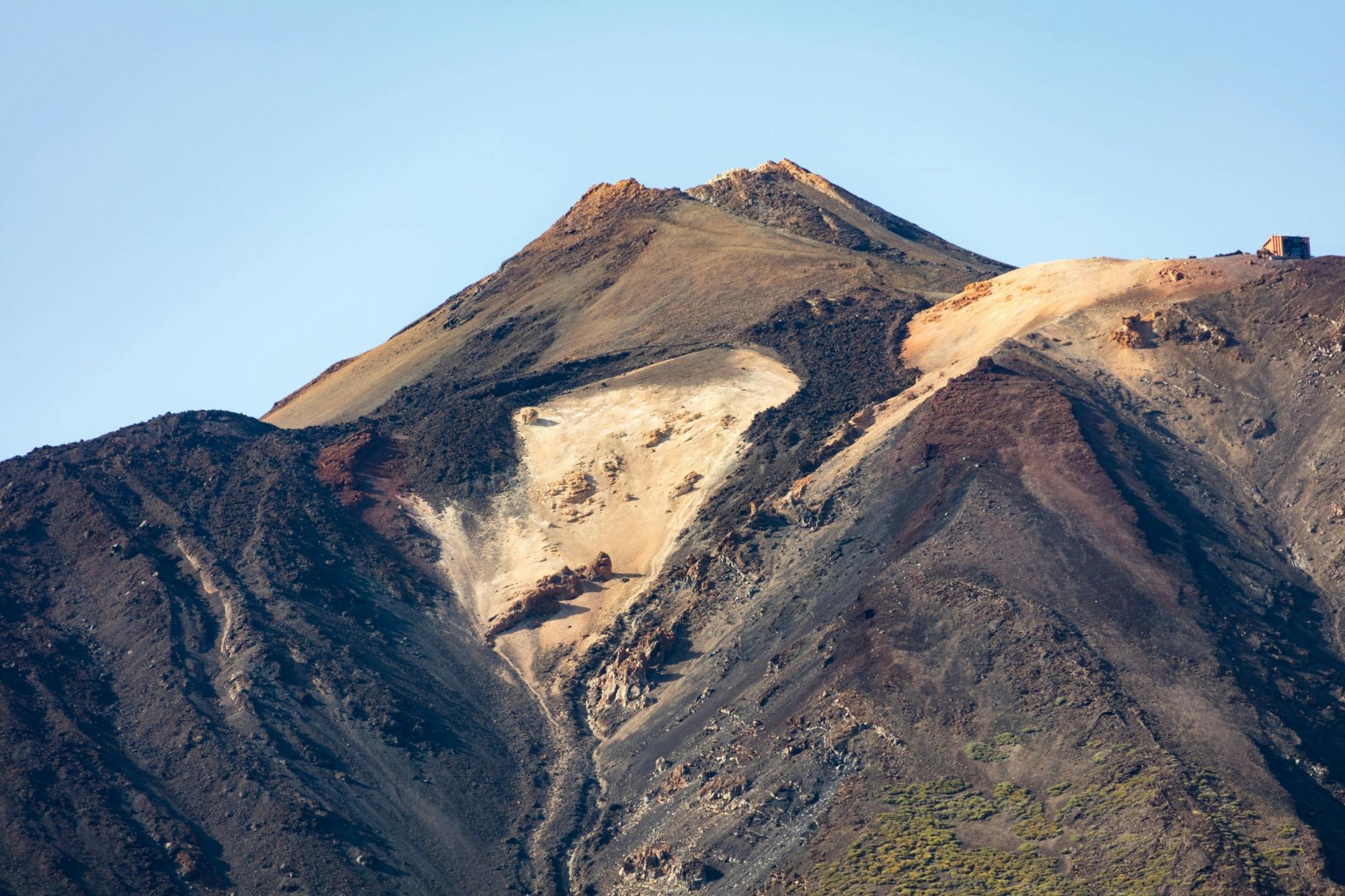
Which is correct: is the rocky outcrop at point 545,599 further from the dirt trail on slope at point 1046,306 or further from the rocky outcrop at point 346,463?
the dirt trail on slope at point 1046,306

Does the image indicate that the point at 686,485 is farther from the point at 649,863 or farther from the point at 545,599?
the point at 649,863

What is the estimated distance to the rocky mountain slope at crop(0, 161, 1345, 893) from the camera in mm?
52562

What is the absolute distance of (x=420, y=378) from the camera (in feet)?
328

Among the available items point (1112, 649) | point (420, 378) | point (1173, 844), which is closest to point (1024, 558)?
point (1112, 649)

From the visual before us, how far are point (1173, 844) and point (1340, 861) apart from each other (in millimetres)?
4630

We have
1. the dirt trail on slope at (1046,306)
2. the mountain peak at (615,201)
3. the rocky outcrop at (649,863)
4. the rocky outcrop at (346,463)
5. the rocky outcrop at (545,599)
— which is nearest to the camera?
the rocky outcrop at (649,863)

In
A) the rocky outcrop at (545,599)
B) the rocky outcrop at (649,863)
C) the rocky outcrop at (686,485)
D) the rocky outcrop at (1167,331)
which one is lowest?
the rocky outcrop at (649,863)

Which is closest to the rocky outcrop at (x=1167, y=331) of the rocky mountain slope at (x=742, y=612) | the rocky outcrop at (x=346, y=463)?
the rocky mountain slope at (x=742, y=612)

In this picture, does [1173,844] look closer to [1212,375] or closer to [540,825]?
[540,825]

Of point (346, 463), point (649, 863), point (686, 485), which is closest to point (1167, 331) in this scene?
point (686, 485)

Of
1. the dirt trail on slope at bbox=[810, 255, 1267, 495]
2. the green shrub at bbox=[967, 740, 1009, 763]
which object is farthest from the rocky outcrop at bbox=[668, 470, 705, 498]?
the green shrub at bbox=[967, 740, 1009, 763]

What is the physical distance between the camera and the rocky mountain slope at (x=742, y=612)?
5256 centimetres

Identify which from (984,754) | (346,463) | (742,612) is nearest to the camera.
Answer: (984,754)

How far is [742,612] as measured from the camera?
6838 centimetres
